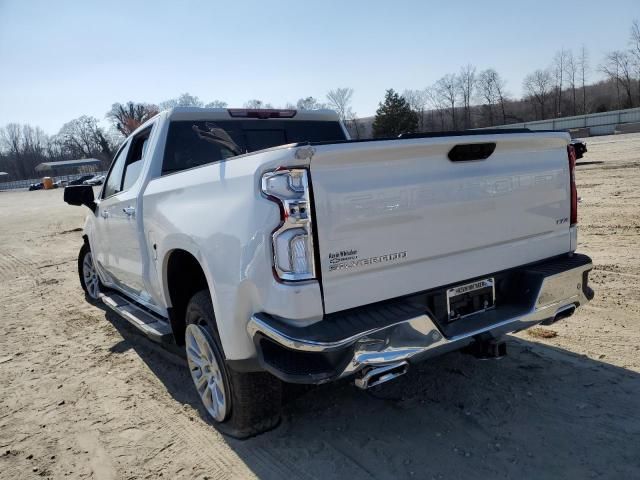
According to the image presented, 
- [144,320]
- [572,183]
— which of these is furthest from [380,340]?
[144,320]

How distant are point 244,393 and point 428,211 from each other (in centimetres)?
150

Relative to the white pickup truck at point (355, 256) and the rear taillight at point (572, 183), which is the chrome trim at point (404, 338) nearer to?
the white pickup truck at point (355, 256)

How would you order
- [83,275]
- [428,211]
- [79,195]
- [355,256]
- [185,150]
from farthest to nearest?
[83,275] < [79,195] < [185,150] < [428,211] < [355,256]

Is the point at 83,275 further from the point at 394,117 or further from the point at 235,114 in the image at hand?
the point at 394,117

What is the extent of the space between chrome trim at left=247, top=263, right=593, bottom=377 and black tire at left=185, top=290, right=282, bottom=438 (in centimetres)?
50

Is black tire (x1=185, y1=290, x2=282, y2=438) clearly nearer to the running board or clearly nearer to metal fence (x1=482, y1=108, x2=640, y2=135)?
the running board

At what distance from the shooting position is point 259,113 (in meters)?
4.37

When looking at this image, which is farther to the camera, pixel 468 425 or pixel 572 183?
pixel 572 183

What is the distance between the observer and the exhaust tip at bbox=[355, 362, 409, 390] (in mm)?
2371

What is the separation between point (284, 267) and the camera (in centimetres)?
229

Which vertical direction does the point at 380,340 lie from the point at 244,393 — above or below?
above

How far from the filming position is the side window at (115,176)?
16.1ft

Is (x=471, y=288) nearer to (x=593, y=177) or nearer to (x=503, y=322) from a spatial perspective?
(x=503, y=322)

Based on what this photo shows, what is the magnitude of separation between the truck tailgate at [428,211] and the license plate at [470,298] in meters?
0.07
